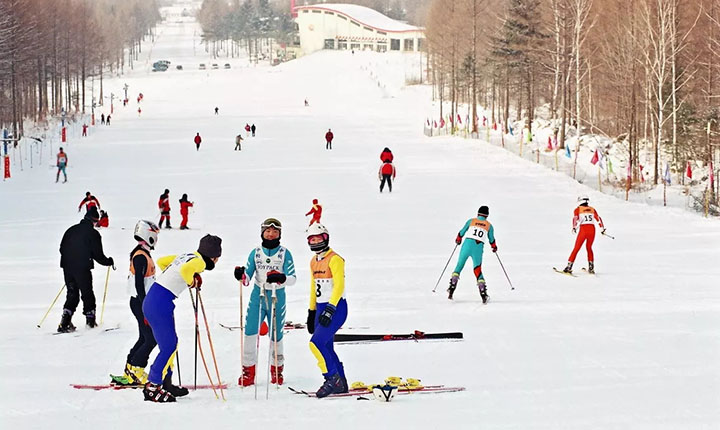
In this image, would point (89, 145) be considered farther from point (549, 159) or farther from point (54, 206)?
point (549, 159)

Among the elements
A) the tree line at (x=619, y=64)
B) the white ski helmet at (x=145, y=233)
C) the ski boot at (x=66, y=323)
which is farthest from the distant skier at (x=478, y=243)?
the tree line at (x=619, y=64)

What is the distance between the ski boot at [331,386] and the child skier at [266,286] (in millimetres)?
630

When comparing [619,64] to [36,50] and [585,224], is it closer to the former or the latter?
[585,224]

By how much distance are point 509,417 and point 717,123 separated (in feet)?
93.4

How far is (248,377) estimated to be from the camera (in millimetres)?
7977

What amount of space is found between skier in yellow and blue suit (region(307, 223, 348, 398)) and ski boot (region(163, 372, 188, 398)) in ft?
3.88

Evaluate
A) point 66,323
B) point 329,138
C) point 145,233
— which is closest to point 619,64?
point 329,138

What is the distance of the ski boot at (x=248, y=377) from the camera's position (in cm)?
796

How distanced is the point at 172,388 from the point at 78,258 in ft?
11.3

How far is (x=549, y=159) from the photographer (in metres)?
38.6

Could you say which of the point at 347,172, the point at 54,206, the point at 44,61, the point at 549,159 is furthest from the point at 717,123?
the point at 44,61

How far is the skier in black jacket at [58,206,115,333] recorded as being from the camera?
405 inches

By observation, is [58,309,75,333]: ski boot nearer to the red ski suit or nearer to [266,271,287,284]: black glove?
[266,271,287,284]: black glove

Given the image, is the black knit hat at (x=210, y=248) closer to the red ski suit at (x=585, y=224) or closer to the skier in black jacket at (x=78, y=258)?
the skier in black jacket at (x=78, y=258)
